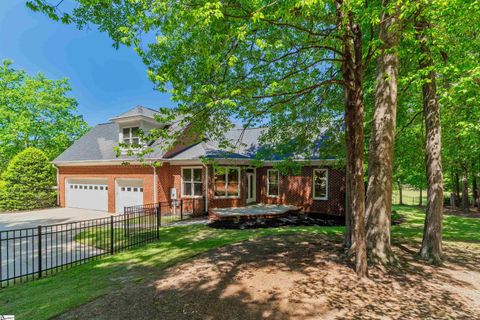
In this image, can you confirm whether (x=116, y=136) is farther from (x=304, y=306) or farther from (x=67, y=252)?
(x=304, y=306)

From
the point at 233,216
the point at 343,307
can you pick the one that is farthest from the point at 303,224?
the point at 343,307

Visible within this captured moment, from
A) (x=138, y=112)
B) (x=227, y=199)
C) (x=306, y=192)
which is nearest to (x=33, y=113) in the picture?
(x=138, y=112)

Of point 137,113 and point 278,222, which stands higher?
point 137,113

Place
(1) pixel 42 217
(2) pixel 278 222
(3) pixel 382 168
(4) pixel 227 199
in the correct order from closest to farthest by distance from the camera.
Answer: (3) pixel 382 168 → (2) pixel 278 222 → (4) pixel 227 199 → (1) pixel 42 217

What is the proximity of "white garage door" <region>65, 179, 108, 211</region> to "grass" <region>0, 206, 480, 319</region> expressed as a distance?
7.73 metres

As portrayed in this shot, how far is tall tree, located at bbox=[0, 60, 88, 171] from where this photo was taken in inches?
986

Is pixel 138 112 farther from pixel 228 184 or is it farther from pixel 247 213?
pixel 247 213

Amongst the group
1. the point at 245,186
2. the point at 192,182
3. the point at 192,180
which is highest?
the point at 192,180

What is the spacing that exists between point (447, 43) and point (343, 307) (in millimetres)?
6339

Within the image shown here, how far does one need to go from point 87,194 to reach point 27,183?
16.9 feet

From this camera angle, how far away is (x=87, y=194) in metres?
18.8

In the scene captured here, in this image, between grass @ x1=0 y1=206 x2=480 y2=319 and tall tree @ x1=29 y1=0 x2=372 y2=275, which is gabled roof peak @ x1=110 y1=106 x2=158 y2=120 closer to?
grass @ x1=0 y1=206 x2=480 y2=319

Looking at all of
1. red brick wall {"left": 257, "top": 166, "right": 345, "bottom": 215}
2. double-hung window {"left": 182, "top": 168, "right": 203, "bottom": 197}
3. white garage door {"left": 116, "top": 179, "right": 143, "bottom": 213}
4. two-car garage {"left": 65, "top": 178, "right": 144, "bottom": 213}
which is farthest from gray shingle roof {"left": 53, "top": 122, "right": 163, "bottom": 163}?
red brick wall {"left": 257, "top": 166, "right": 345, "bottom": 215}

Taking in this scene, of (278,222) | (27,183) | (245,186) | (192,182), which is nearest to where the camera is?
(278,222)
